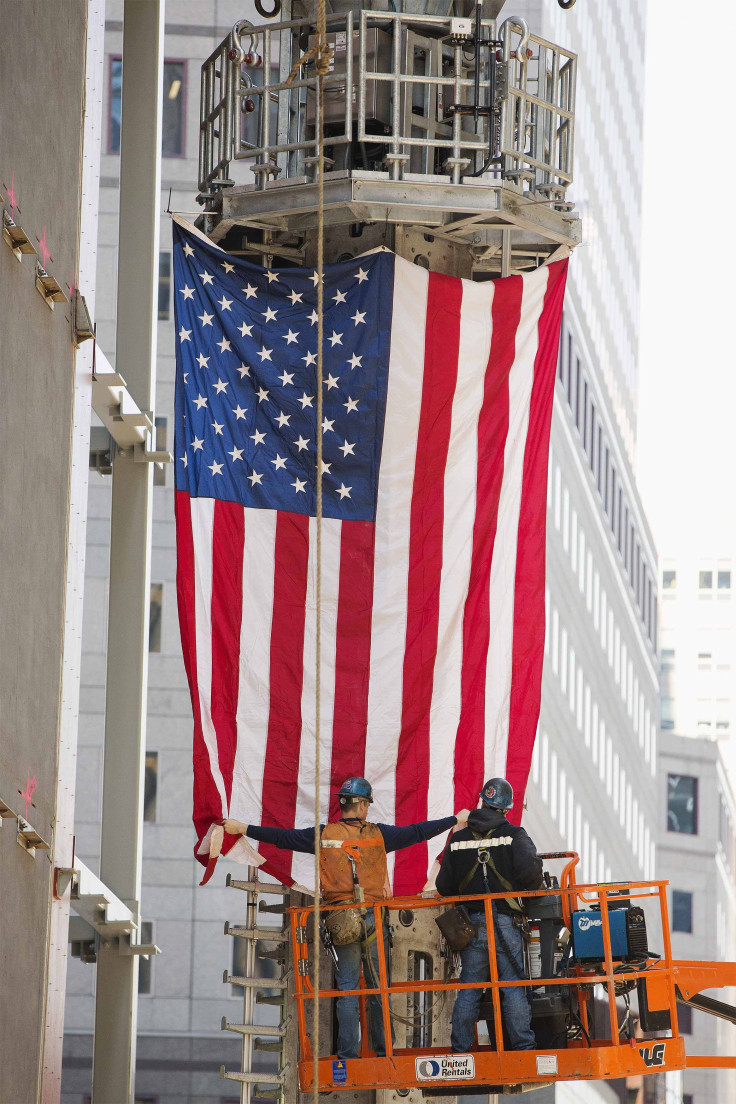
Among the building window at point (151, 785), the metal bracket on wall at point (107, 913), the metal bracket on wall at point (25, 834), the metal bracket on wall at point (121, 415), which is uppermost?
the building window at point (151, 785)

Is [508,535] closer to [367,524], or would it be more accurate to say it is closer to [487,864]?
[367,524]

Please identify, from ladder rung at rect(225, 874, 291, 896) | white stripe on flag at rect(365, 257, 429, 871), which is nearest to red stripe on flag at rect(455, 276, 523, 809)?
white stripe on flag at rect(365, 257, 429, 871)

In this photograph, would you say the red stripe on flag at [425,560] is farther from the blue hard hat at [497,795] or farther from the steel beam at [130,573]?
the steel beam at [130,573]

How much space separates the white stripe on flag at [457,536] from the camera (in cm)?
1686

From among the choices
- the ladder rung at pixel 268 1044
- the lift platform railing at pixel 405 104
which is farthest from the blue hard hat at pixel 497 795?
the lift platform railing at pixel 405 104

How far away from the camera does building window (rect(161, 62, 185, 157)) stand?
154 feet

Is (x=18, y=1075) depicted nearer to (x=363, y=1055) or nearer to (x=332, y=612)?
(x=363, y=1055)

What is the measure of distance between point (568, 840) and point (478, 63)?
49457 mm

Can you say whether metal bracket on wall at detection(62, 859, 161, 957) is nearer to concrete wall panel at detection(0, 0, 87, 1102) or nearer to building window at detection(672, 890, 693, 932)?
concrete wall panel at detection(0, 0, 87, 1102)

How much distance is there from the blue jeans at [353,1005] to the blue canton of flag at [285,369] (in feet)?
14.7

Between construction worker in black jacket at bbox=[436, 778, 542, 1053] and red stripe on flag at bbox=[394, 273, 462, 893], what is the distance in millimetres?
2428

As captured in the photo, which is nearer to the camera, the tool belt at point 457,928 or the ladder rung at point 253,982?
the tool belt at point 457,928

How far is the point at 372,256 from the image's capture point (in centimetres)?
1733

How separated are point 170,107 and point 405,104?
3170cm
